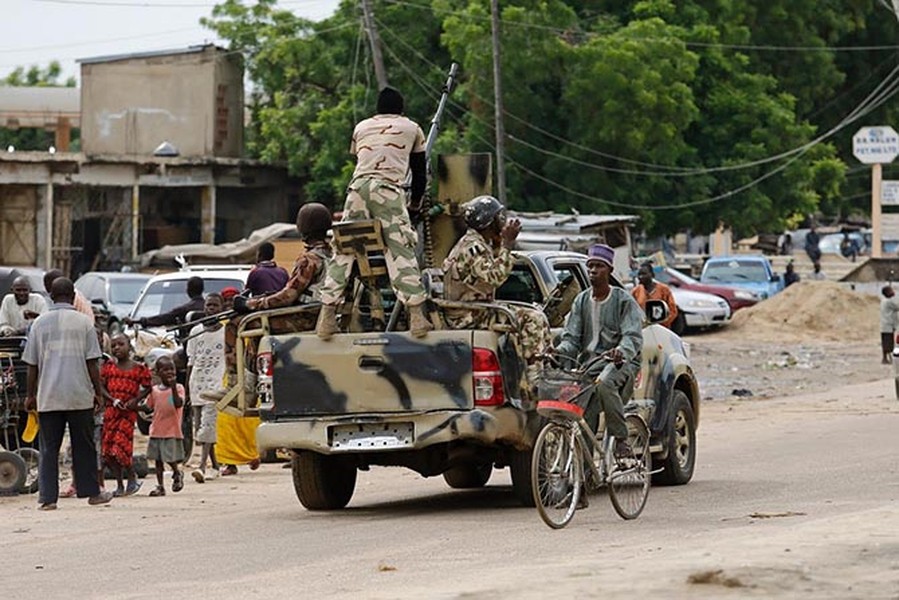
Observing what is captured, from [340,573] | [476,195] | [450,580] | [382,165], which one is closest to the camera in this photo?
[450,580]

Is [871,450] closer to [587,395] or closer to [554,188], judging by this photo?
[587,395]

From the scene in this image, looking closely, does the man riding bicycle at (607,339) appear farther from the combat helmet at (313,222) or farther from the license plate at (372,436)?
the combat helmet at (313,222)

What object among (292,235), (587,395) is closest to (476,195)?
(587,395)

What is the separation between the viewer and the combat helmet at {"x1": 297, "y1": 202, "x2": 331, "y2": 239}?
578 inches

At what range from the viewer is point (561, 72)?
155ft

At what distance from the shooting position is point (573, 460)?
40.1ft

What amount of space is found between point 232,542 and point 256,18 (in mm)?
45333

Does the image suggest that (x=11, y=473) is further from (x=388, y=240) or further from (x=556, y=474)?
(x=556, y=474)

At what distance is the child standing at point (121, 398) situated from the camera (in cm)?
1590

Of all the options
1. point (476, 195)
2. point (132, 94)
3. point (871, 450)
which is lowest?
point (871, 450)

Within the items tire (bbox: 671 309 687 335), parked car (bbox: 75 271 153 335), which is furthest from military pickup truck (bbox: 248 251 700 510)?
tire (bbox: 671 309 687 335)

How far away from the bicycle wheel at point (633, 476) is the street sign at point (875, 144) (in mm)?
44144

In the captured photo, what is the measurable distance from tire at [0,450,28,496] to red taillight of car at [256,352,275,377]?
3.71 m

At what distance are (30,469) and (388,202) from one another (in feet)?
17.2
